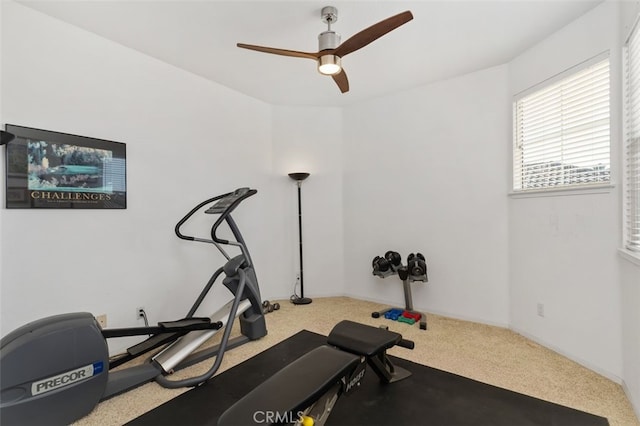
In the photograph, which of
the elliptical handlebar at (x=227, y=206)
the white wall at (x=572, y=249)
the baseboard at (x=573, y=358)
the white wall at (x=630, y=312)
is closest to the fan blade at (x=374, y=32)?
the elliptical handlebar at (x=227, y=206)

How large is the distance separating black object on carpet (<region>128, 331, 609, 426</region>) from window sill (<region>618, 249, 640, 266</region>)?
992mm

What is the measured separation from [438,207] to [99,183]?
3.52 meters

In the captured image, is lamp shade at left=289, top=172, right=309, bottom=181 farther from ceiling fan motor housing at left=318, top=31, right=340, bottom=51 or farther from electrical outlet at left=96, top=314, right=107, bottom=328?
electrical outlet at left=96, top=314, right=107, bottom=328

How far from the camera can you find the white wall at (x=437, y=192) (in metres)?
3.30

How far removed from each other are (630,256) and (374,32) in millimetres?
2236

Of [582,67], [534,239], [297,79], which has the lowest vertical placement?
[534,239]

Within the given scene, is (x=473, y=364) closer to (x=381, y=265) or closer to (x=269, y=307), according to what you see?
(x=381, y=265)

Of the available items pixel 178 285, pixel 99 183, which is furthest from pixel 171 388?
pixel 99 183

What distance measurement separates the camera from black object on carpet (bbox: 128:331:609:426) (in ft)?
6.04

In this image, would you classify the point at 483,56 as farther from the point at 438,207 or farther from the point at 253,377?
the point at 253,377

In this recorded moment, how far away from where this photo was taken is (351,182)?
14.7 feet

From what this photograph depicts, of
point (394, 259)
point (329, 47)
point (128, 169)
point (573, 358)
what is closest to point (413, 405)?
point (573, 358)

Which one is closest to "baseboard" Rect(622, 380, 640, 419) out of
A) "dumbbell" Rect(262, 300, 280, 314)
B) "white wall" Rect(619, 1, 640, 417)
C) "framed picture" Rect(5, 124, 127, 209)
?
"white wall" Rect(619, 1, 640, 417)

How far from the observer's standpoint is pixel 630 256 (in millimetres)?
1995
